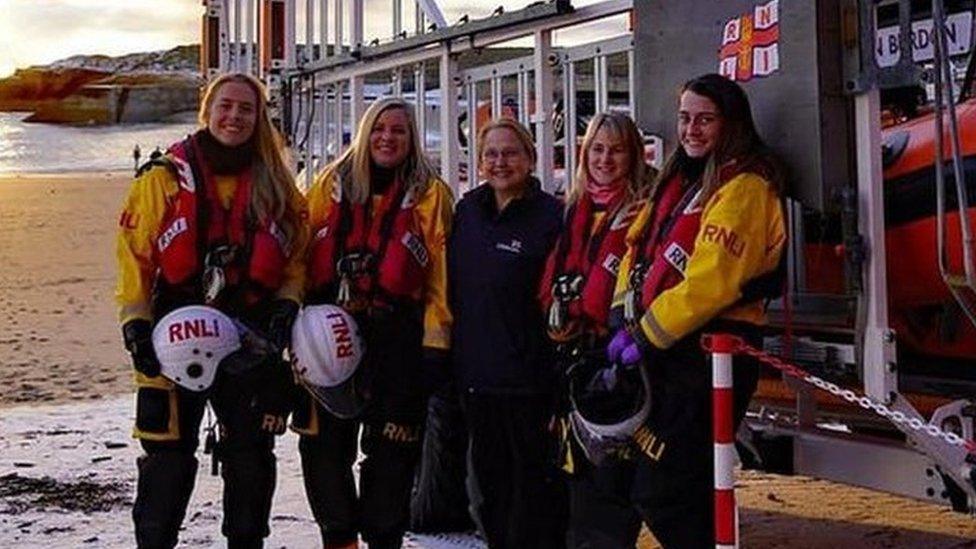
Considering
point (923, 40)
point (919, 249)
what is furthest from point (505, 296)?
point (923, 40)

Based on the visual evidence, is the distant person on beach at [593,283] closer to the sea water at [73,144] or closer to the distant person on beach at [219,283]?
the distant person on beach at [219,283]

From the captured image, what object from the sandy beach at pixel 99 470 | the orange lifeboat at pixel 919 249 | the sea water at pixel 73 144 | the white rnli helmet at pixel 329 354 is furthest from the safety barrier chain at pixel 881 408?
the sea water at pixel 73 144

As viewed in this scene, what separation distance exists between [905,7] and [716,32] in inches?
25.4

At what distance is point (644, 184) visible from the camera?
4027 mm

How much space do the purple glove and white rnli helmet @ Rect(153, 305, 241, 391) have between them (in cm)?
115

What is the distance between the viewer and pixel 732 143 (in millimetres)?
3625

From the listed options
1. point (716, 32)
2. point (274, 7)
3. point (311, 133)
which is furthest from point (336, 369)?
point (274, 7)

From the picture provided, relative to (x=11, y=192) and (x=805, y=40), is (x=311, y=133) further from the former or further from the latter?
(x=11, y=192)

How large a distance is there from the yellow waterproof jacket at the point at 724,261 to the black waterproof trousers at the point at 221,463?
1.40 m

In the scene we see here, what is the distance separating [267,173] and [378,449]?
0.91 meters

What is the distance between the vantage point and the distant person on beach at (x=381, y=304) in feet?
14.3

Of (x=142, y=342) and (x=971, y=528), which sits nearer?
(x=142, y=342)

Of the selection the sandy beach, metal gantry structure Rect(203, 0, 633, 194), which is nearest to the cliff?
the sandy beach

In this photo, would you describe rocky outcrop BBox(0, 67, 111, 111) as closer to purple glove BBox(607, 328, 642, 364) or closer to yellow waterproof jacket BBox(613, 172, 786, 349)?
purple glove BBox(607, 328, 642, 364)
